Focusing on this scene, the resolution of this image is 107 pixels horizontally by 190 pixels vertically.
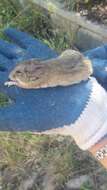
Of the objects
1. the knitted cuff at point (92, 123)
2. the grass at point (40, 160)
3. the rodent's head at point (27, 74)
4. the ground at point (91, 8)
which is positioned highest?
the rodent's head at point (27, 74)

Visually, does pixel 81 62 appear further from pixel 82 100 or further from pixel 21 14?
pixel 21 14

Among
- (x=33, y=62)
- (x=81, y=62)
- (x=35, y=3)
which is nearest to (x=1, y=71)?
(x=33, y=62)

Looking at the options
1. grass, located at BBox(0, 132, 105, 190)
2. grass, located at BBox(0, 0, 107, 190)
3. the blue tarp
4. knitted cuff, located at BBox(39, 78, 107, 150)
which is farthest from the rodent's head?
grass, located at BBox(0, 132, 105, 190)

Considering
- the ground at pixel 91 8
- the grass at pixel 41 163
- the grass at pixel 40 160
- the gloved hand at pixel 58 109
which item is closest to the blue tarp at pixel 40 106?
the gloved hand at pixel 58 109

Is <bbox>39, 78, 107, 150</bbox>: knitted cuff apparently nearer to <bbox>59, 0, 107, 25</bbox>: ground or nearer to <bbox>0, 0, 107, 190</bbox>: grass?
<bbox>0, 0, 107, 190</bbox>: grass

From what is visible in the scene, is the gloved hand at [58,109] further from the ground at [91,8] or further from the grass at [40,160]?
the ground at [91,8]

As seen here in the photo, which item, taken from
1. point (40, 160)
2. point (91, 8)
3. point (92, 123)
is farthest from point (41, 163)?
point (91, 8)
